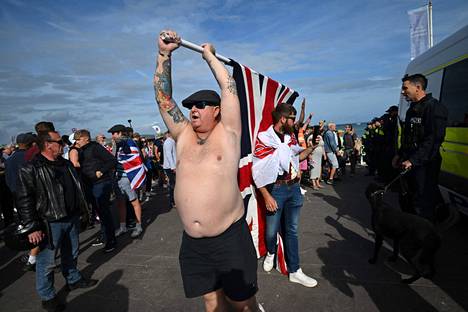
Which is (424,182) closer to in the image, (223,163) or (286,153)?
(286,153)

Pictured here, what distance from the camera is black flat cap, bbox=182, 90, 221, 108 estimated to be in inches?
72.8

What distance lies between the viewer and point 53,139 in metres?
2.97

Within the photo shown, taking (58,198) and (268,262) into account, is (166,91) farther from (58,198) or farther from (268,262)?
(268,262)

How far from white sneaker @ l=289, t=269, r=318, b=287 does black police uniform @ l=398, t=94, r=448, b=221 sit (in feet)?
5.22

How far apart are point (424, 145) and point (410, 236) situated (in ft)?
3.52

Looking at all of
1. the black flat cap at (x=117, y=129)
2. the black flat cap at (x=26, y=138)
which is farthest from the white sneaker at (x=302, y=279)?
the black flat cap at (x=26, y=138)

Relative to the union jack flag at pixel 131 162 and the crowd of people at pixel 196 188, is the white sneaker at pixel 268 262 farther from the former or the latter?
the union jack flag at pixel 131 162

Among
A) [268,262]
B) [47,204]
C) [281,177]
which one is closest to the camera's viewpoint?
[47,204]

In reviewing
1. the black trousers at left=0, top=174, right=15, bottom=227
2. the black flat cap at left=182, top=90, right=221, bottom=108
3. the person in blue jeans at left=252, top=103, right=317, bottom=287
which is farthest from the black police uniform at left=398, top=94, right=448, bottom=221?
the black trousers at left=0, top=174, right=15, bottom=227

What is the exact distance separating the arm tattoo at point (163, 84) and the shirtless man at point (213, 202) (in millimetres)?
95

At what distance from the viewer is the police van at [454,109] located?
12.3 ft

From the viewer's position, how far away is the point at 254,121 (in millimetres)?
2945

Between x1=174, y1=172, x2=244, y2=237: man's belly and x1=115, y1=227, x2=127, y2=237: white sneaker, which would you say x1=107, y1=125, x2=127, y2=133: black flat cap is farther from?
x1=174, y1=172, x2=244, y2=237: man's belly

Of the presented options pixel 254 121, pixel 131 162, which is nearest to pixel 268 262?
pixel 254 121
